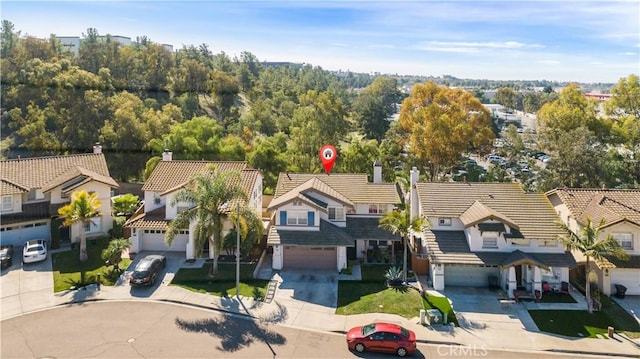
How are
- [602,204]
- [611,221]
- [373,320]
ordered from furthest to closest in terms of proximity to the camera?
1. [602,204]
2. [611,221]
3. [373,320]

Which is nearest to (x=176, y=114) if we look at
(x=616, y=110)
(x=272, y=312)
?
(x=272, y=312)

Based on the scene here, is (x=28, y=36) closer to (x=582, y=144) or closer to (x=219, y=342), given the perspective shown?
(x=219, y=342)

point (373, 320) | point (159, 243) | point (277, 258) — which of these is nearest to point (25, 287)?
point (159, 243)

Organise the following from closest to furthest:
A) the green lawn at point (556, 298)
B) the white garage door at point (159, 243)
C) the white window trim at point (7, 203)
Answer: the green lawn at point (556, 298) < the white window trim at point (7, 203) < the white garage door at point (159, 243)

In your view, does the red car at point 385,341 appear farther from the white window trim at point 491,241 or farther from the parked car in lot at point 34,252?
the parked car in lot at point 34,252

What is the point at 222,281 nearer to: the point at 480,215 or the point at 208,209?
the point at 208,209

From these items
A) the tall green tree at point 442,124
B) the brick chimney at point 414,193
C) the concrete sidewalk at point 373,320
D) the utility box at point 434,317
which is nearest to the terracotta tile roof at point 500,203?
the brick chimney at point 414,193
